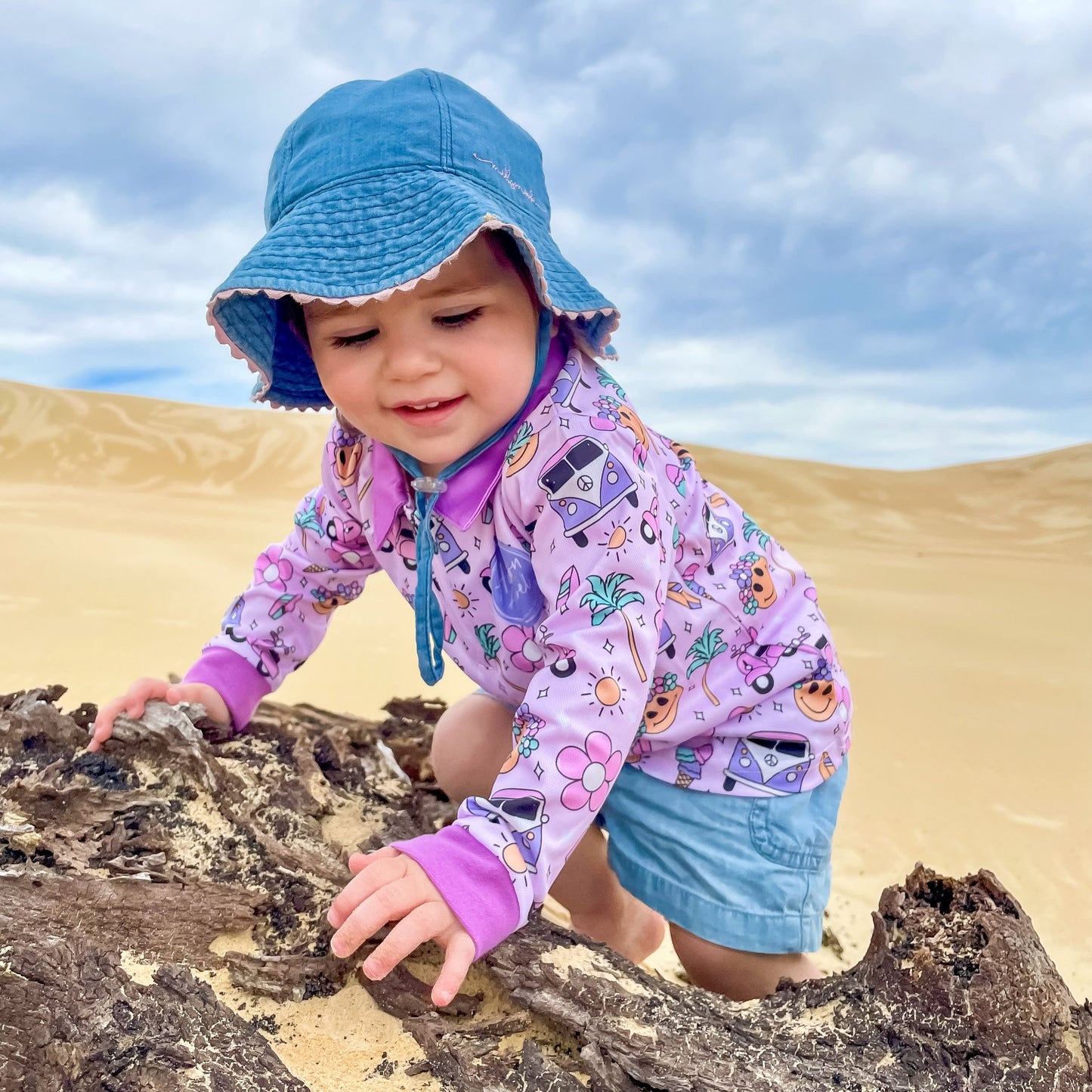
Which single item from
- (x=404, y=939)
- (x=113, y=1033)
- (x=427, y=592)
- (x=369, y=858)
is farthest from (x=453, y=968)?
(x=427, y=592)

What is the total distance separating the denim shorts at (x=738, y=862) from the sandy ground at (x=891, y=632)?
0.49 metres

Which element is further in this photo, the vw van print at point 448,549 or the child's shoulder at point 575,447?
the vw van print at point 448,549

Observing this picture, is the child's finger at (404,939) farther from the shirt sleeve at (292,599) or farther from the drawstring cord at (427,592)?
the shirt sleeve at (292,599)

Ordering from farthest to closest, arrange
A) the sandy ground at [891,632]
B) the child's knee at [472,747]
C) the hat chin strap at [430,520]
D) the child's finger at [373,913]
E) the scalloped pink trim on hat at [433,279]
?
the sandy ground at [891,632], the child's knee at [472,747], the hat chin strap at [430,520], the scalloped pink trim on hat at [433,279], the child's finger at [373,913]

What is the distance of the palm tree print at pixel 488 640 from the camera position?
4.98 ft

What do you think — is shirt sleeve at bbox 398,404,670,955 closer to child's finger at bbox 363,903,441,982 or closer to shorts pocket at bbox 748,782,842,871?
child's finger at bbox 363,903,441,982

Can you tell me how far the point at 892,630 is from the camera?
14.2ft

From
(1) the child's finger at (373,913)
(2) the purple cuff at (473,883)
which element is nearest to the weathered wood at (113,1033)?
(1) the child's finger at (373,913)

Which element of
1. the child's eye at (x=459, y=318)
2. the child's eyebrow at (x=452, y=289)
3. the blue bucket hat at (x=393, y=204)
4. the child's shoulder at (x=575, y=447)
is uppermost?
the blue bucket hat at (x=393, y=204)

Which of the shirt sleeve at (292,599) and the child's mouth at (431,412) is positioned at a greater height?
the child's mouth at (431,412)

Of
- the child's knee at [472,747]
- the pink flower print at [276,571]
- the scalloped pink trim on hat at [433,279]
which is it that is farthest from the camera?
the pink flower print at [276,571]

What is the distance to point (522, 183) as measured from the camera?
4.61ft

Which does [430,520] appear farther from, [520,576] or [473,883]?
[473,883]

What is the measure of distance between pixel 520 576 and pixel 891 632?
10.8 feet
